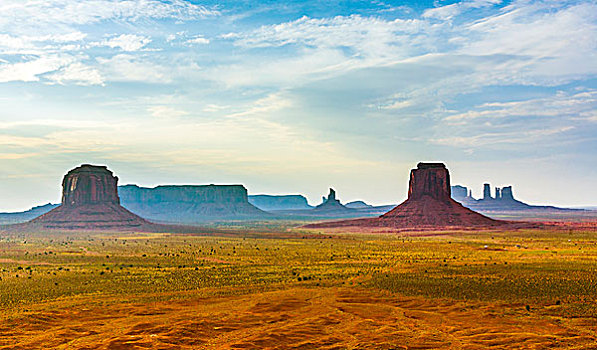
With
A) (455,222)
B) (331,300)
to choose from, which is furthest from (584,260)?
(455,222)

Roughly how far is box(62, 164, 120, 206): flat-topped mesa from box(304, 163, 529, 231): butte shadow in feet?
215

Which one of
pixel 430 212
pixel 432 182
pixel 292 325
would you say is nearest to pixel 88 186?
pixel 430 212

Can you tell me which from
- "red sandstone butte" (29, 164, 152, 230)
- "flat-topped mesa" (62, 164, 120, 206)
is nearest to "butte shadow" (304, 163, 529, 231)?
"red sandstone butte" (29, 164, 152, 230)

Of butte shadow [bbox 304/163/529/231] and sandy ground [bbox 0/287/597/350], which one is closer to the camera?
sandy ground [bbox 0/287/597/350]

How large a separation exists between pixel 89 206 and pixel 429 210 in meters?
95.9

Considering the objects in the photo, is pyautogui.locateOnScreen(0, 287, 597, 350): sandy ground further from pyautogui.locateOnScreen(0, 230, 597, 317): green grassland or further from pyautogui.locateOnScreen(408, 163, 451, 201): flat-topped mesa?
pyautogui.locateOnScreen(408, 163, 451, 201): flat-topped mesa

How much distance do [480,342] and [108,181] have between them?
138 m

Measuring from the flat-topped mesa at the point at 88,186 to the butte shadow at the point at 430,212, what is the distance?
65.6 m

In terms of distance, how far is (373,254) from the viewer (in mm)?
61688

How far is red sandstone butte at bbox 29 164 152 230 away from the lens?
413ft

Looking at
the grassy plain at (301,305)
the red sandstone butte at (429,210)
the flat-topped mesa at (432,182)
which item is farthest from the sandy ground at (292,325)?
the flat-topped mesa at (432,182)

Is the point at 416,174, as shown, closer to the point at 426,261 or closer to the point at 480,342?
the point at 426,261

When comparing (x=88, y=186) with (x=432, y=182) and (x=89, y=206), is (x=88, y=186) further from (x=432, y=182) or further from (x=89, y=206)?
(x=432, y=182)

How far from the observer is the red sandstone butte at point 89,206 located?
125838 millimetres
